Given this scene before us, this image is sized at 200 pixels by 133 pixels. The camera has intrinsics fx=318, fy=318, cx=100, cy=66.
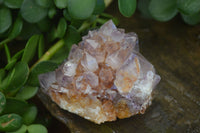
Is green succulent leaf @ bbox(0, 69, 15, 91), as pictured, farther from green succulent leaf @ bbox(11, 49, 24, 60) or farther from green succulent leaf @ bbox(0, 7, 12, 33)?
green succulent leaf @ bbox(0, 7, 12, 33)

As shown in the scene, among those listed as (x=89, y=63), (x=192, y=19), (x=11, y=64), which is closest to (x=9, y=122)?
(x=11, y=64)

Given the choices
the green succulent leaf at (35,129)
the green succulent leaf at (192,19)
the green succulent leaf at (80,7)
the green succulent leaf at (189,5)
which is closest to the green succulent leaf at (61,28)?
the green succulent leaf at (80,7)

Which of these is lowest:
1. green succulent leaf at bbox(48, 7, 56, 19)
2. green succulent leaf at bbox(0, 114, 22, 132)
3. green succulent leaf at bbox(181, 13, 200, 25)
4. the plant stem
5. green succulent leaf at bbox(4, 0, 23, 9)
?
green succulent leaf at bbox(181, 13, 200, 25)

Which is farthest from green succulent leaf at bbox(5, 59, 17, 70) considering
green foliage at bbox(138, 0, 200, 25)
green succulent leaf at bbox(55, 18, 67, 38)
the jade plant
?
green foliage at bbox(138, 0, 200, 25)

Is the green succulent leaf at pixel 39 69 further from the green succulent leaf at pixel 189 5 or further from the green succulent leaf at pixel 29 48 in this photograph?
the green succulent leaf at pixel 189 5

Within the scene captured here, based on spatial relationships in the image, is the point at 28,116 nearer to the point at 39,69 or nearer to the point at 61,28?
the point at 39,69

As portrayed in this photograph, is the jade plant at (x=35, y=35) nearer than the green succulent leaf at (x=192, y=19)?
Yes
